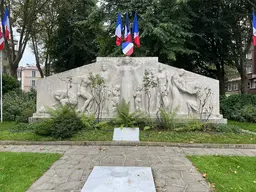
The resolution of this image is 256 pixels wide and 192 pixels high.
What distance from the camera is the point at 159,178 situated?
4.78 metres

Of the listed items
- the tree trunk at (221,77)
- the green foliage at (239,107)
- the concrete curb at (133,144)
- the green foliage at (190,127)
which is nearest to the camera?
the concrete curb at (133,144)

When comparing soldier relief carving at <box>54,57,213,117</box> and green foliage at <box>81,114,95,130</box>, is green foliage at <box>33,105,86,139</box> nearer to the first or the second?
green foliage at <box>81,114,95,130</box>

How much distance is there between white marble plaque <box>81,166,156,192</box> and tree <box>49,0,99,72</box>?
19857 millimetres

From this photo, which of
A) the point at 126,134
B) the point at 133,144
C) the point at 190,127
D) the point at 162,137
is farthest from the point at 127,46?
the point at 133,144

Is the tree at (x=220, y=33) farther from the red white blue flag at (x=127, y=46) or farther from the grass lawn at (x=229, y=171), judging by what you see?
the grass lawn at (x=229, y=171)

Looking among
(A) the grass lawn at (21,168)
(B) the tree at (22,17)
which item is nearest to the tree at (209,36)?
(B) the tree at (22,17)

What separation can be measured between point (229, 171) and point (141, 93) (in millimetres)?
6059

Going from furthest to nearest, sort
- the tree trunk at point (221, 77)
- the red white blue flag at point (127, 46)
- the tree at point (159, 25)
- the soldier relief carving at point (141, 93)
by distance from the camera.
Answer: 1. the tree trunk at point (221, 77)
2. the tree at point (159, 25)
3. the red white blue flag at point (127, 46)
4. the soldier relief carving at point (141, 93)

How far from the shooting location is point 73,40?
24.0m

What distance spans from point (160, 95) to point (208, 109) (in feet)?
7.59

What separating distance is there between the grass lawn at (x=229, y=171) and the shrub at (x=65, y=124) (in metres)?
4.42

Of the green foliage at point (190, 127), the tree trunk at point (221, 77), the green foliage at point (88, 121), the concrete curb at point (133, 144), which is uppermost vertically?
the tree trunk at point (221, 77)

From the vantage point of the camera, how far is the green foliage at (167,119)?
9.50m

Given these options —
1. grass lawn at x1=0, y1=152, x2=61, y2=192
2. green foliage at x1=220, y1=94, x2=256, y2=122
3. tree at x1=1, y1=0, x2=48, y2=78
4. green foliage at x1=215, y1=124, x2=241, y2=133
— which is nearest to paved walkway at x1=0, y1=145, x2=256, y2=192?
grass lawn at x1=0, y1=152, x2=61, y2=192
